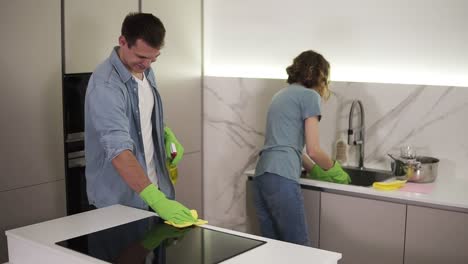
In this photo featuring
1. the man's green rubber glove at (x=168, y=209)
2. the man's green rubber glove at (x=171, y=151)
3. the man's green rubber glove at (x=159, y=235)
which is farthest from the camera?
the man's green rubber glove at (x=171, y=151)

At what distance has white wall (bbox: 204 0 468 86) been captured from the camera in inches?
124

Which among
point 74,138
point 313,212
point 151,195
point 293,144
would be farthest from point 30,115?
point 313,212

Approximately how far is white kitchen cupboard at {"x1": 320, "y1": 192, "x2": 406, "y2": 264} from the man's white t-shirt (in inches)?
39.2

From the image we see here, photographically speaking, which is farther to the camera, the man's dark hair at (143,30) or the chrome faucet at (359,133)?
the chrome faucet at (359,133)

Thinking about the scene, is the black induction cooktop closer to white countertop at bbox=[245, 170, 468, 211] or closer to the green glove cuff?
the green glove cuff

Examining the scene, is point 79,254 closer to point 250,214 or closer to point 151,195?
point 151,195

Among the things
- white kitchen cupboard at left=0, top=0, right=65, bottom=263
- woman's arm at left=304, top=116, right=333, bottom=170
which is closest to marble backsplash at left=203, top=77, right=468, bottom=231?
woman's arm at left=304, top=116, right=333, bottom=170

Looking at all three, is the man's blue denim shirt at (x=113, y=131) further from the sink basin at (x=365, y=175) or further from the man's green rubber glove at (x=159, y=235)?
the sink basin at (x=365, y=175)

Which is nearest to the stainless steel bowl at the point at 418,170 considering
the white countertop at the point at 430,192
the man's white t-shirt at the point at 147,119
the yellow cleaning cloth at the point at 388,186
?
the white countertop at the point at 430,192

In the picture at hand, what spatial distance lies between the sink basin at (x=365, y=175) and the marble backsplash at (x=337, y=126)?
2.6 inches

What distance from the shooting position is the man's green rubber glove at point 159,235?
179 cm

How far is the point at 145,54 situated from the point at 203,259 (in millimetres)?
924

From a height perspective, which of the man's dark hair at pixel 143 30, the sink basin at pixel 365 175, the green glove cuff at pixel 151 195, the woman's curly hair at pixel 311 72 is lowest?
the sink basin at pixel 365 175

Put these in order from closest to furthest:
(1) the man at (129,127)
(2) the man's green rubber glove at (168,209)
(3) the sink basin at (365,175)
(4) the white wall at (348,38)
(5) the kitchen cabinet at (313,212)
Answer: (2) the man's green rubber glove at (168,209)
(1) the man at (129,127)
(5) the kitchen cabinet at (313,212)
(4) the white wall at (348,38)
(3) the sink basin at (365,175)
